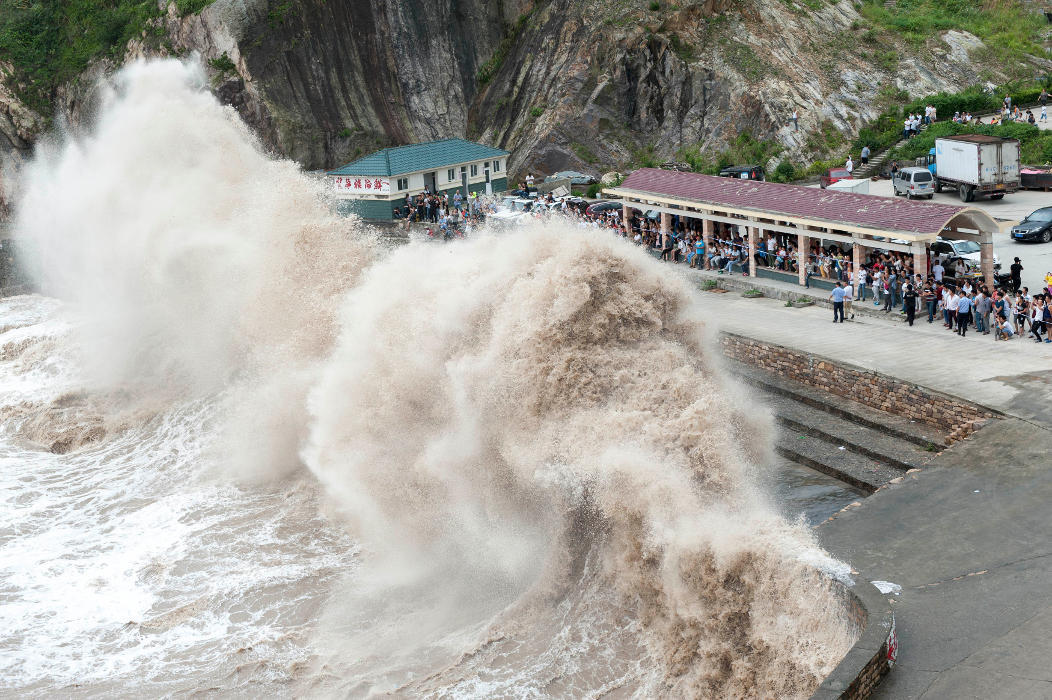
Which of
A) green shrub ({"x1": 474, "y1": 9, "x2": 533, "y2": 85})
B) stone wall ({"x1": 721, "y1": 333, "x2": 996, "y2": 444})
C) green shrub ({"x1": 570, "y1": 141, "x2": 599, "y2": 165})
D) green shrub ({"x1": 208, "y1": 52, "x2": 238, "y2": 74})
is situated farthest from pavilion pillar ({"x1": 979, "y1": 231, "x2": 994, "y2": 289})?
green shrub ({"x1": 208, "y1": 52, "x2": 238, "y2": 74})

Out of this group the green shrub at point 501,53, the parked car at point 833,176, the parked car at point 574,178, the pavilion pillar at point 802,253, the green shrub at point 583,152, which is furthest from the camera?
the green shrub at point 501,53

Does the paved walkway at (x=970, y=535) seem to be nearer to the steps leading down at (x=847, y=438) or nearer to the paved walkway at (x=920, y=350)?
the paved walkway at (x=920, y=350)

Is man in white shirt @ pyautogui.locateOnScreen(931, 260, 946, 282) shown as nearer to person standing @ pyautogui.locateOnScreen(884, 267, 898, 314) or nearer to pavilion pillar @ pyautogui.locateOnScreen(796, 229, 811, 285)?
person standing @ pyautogui.locateOnScreen(884, 267, 898, 314)

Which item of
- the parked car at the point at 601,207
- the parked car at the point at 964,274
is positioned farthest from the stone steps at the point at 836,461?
the parked car at the point at 601,207

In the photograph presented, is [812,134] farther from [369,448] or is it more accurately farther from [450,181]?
[369,448]

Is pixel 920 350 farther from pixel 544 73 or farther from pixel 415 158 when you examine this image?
pixel 544 73
